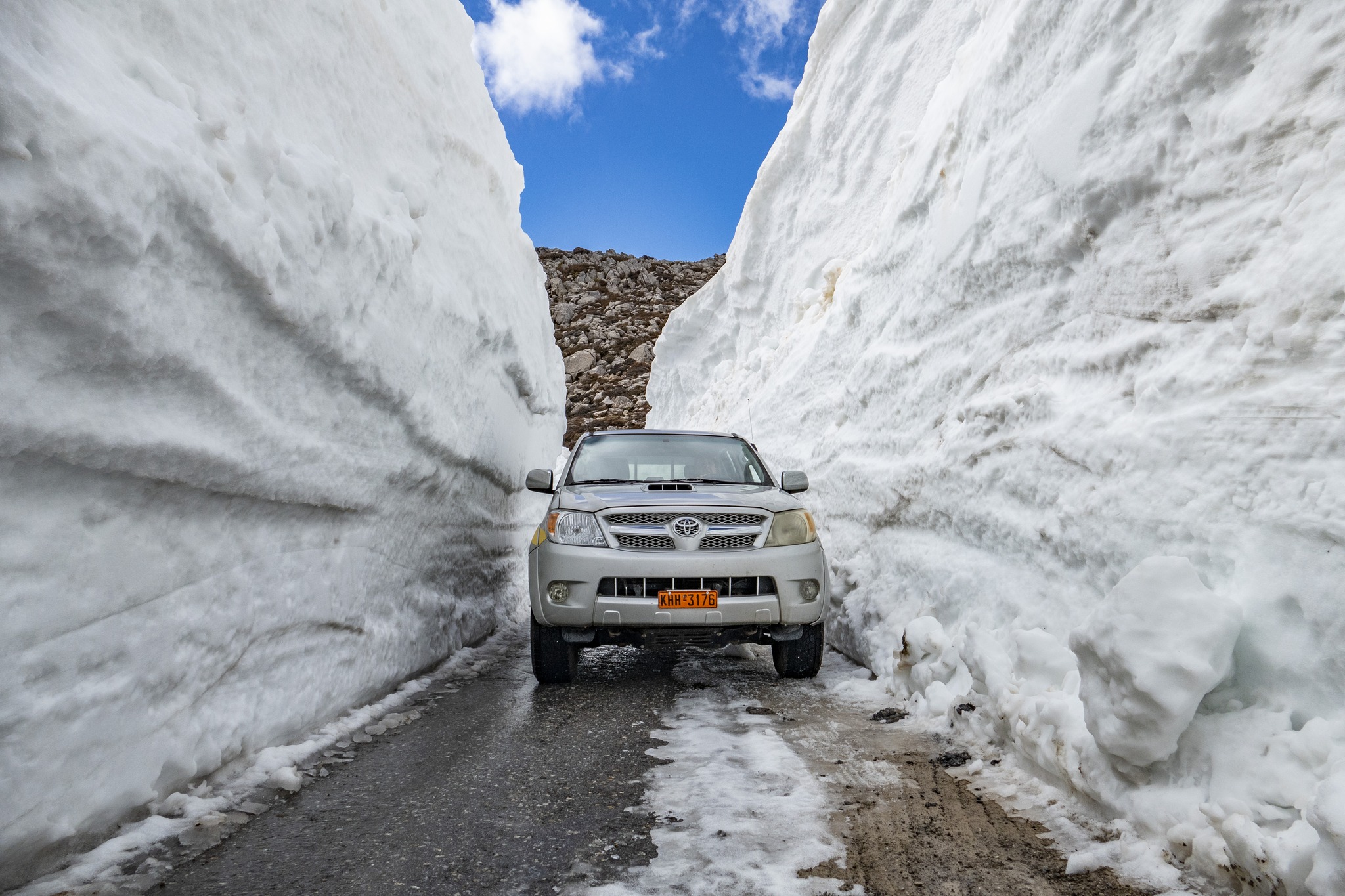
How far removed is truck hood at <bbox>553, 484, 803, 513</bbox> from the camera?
16.5 feet

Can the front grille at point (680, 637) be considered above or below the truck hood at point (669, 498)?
below

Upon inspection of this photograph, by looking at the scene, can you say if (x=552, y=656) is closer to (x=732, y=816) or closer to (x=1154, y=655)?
(x=732, y=816)

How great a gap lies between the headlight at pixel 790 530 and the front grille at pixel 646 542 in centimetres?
63

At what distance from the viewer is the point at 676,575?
4.76m

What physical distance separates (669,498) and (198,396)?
276cm

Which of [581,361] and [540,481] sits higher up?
[581,361]

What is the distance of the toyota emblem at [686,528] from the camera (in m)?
4.93

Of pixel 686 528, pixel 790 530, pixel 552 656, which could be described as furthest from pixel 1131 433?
pixel 552 656

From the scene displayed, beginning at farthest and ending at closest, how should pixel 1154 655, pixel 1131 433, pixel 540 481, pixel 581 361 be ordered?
pixel 581 361, pixel 540 481, pixel 1131 433, pixel 1154 655

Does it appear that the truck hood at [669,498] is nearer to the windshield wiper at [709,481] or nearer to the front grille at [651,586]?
the windshield wiper at [709,481]

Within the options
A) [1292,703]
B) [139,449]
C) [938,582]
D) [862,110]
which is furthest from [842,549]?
[862,110]

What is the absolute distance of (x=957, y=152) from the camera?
658cm

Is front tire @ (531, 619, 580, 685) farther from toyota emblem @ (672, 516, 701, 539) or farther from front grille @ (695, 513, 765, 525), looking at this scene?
front grille @ (695, 513, 765, 525)

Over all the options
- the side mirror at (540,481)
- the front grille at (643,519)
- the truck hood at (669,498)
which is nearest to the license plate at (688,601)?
the front grille at (643,519)
